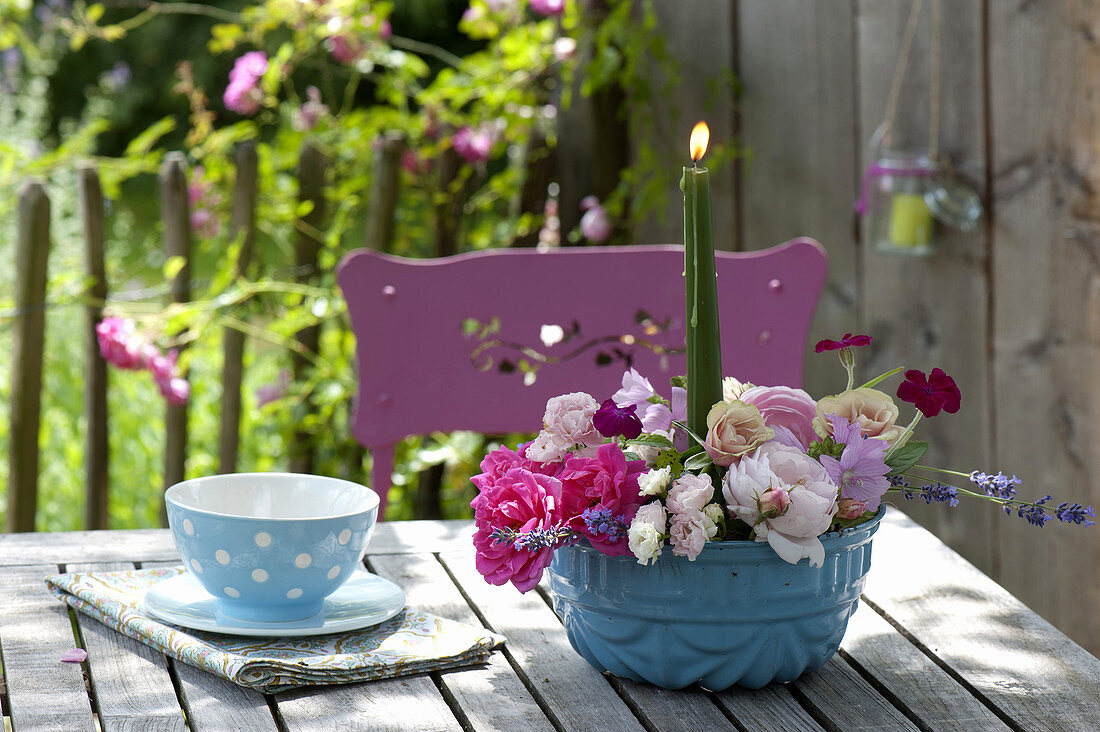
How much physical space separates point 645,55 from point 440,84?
46 cm

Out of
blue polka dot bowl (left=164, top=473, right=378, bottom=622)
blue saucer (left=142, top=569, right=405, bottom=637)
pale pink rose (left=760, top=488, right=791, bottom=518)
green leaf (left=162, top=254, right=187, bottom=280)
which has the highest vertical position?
green leaf (left=162, top=254, right=187, bottom=280)

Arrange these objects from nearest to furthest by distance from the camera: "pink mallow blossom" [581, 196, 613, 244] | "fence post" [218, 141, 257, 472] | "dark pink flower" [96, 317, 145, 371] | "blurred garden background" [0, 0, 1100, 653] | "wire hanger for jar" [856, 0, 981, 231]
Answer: "blurred garden background" [0, 0, 1100, 653], "wire hanger for jar" [856, 0, 981, 231], "dark pink flower" [96, 317, 145, 371], "fence post" [218, 141, 257, 472], "pink mallow blossom" [581, 196, 613, 244]

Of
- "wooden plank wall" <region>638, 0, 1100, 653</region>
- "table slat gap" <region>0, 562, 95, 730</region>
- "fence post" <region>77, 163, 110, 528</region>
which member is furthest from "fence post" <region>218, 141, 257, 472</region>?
"table slat gap" <region>0, 562, 95, 730</region>

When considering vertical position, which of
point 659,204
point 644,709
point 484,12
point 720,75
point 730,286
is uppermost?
point 484,12

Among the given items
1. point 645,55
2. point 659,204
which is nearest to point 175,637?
point 659,204

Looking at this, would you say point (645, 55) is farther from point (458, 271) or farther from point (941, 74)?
point (458, 271)

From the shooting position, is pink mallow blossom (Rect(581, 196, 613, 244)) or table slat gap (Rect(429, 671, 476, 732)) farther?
pink mallow blossom (Rect(581, 196, 613, 244))

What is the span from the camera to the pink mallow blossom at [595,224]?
2529 millimetres

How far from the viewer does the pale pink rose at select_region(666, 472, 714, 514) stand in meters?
0.76

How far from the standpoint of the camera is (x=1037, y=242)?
73.5 inches

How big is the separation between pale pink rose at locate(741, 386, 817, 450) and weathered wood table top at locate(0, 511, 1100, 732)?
0.60ft

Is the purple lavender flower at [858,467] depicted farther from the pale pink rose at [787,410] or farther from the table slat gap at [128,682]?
the table slat gap at [128,682]

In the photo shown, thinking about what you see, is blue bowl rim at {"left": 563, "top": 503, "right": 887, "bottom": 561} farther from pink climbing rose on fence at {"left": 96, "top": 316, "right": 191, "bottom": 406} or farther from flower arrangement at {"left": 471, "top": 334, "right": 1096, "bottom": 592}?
pink climbing rose on fence at {"left": 96, "top": 316, "right": 191, "bottom": 406}

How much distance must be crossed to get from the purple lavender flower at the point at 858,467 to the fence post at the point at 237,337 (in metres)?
1.85
